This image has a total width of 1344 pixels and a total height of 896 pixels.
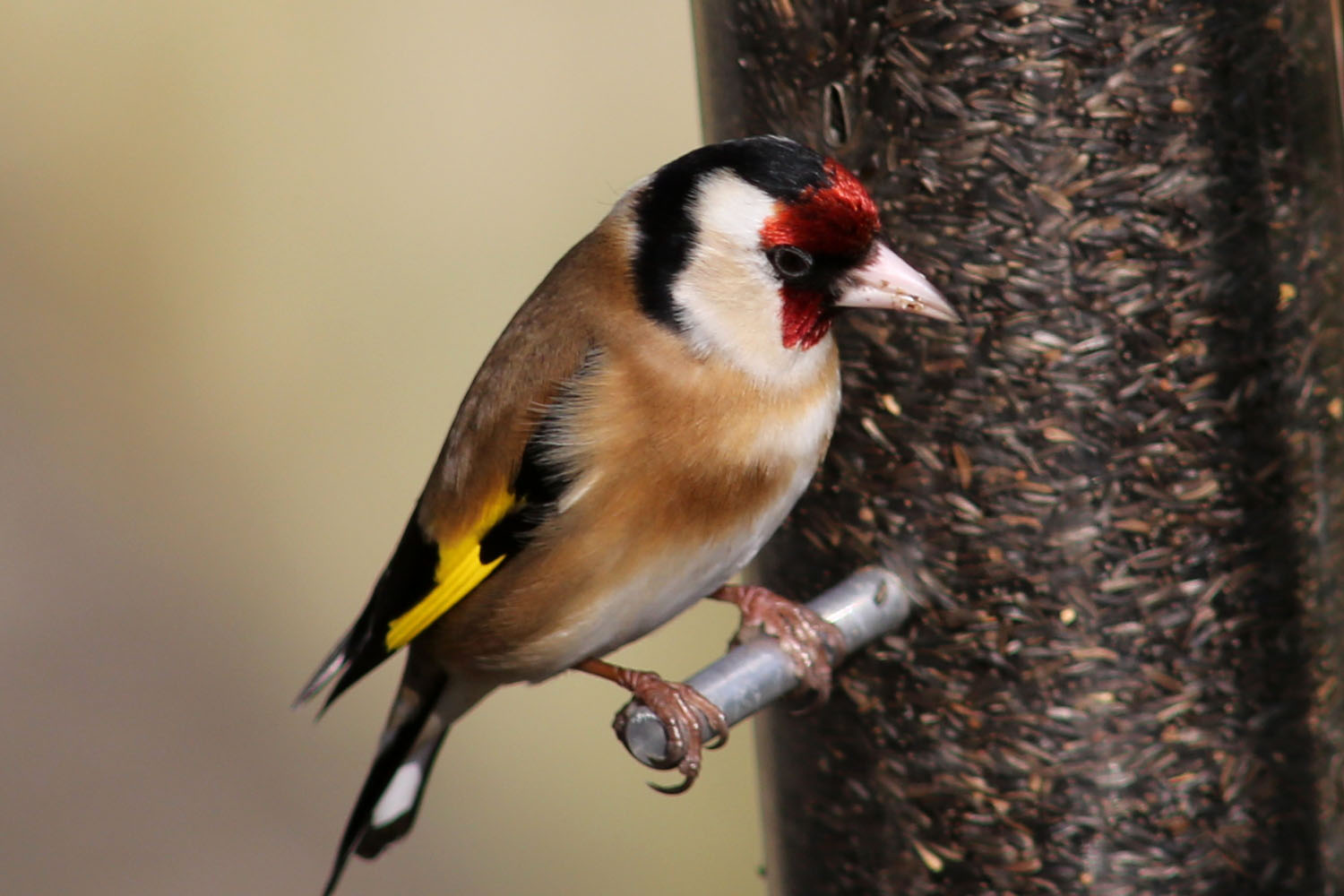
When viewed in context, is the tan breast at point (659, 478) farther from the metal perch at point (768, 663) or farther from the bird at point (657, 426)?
the metal perch at point (768, 663)

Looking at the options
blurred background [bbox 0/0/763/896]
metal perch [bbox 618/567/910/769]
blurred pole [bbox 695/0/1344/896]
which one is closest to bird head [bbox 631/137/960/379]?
blurred pole [bbox 695/0/1344/896]

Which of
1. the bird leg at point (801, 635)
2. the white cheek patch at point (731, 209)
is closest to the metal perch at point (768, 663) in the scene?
the bird leg at point (801, 635)

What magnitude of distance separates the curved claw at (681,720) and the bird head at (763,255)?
0.51 m

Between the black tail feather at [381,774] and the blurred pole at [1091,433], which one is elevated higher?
the blurred pole at [1091,433]

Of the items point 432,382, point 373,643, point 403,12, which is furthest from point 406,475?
point 373,643

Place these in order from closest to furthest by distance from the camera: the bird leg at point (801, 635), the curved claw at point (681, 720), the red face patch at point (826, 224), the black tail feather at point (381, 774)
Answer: the red face patch at point (826, 224), the curved claw at point (681, 720), the bird leg at point (801, 635), the black tail feather at point (381, 774)

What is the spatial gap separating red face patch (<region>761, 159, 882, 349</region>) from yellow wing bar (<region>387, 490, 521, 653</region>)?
0.56m

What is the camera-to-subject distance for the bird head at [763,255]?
2.42 metres

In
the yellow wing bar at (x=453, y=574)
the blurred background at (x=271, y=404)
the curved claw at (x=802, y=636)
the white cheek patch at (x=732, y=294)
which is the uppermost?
the white cheek patch at (x=732, y=294)

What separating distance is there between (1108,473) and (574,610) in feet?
2.77

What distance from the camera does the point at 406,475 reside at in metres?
6.58

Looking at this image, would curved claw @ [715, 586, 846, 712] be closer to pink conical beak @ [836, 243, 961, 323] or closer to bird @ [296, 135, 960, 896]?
bird @ [296, 135, 960, 896]

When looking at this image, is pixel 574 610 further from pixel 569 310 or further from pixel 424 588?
pixel 569 310

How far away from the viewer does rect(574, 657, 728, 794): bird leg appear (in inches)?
99.7
